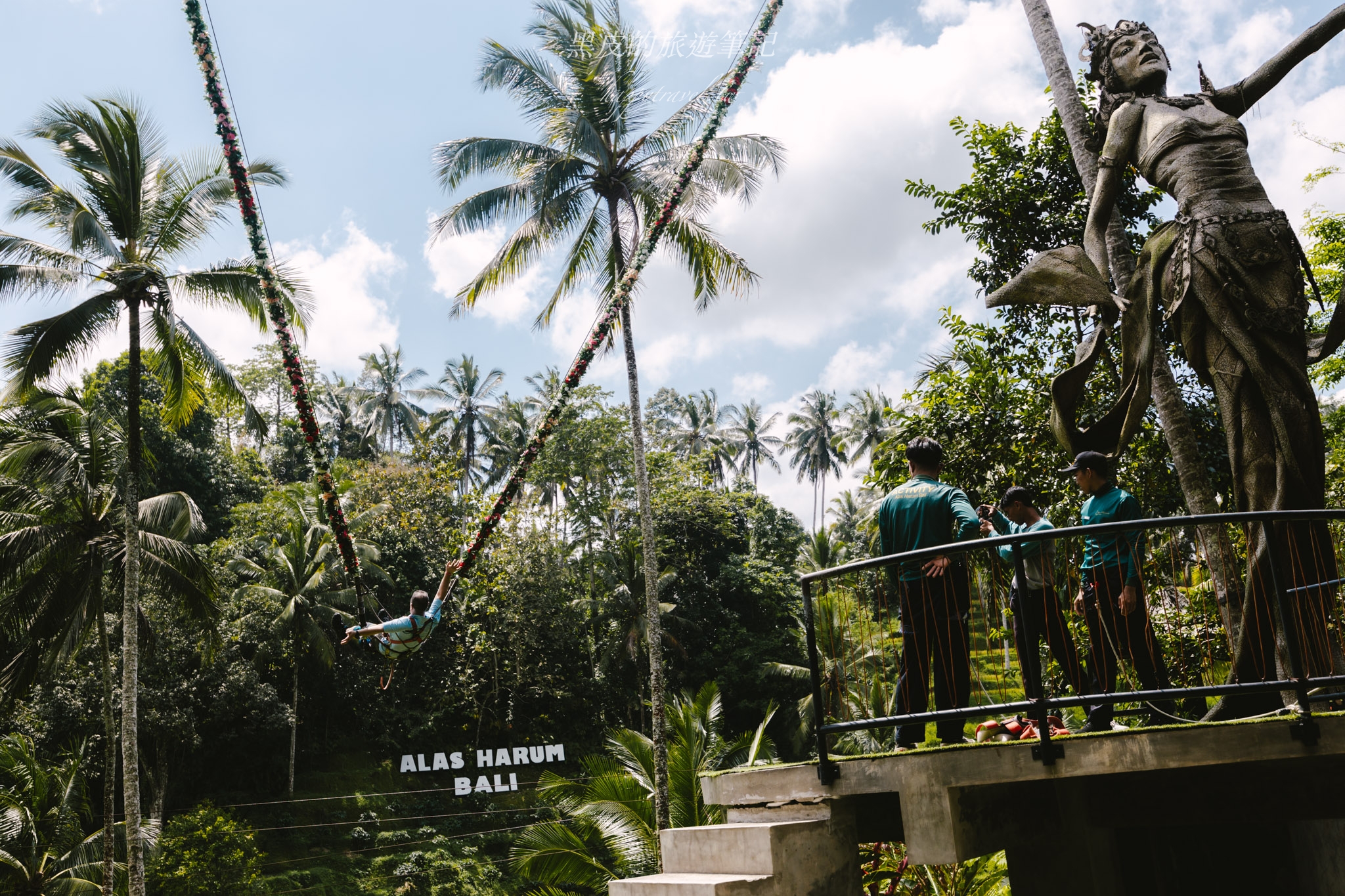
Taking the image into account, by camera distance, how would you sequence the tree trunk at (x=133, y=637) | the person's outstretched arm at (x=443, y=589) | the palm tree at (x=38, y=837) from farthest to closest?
the palm tree at (x=38, y=837) < the tree trunk at (x=133, y=637) < the person's outstretched arm at (x=443, y=589)

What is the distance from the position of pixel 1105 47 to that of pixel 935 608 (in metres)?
3.83

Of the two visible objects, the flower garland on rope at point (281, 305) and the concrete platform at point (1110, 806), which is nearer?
the concrete platform at point (1110, 806)

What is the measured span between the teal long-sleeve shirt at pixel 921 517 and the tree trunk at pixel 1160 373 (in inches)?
57.7

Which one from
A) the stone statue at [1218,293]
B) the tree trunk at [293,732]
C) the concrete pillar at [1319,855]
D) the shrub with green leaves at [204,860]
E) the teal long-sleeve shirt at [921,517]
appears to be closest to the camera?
the teal long-sleeve shirt at [921,517]

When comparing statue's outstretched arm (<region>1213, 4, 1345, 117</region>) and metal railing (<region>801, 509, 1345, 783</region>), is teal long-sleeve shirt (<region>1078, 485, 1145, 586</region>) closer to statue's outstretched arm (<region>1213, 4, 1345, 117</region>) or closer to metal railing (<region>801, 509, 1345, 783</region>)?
metal railing (<region>801, 509, 1345, 783</region>)

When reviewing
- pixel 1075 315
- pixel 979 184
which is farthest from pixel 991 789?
pixel 979 184

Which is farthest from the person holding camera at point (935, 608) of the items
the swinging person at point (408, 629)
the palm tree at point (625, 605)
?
the palm tree at point (625, 605)

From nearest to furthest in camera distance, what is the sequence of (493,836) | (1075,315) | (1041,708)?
1. (1041,708)
2. (1075,315)
3. (493,836)

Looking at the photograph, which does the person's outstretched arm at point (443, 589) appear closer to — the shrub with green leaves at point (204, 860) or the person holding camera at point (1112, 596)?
the person holding camera at point (1112, 596)

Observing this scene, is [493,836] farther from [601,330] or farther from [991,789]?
[991,789]

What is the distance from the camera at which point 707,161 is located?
19.9 metres

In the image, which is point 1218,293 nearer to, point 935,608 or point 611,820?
point 935,608

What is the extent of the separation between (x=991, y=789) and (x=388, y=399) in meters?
45.9

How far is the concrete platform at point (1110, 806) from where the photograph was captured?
389 cm
